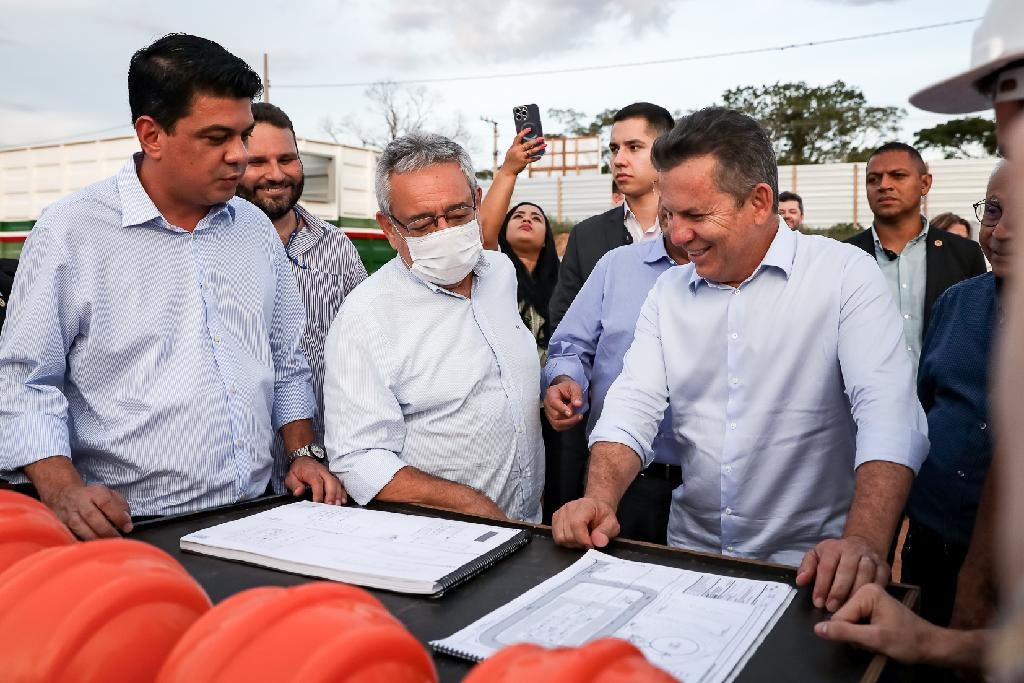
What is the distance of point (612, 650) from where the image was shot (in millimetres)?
694

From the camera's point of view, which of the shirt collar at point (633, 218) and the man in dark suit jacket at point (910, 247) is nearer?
the shirt collar at point (633, 218)

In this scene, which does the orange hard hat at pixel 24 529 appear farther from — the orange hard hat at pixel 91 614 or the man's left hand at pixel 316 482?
the man's left hand at pixel 316 482

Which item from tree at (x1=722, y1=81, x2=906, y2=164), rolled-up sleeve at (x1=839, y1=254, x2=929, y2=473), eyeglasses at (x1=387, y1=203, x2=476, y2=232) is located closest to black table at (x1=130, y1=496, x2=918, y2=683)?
rolled-up sleeve at (x1=839, y1=254, x2=929, y2=473)

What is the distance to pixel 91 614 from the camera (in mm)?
841

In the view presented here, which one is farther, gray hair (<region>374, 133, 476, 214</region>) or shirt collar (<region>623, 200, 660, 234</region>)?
shirt collar (<region>623, 200, 660, 234</region>)

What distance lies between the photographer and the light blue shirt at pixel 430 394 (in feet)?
6.97

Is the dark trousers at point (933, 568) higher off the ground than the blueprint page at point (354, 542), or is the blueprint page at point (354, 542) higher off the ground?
the blueprint page at point (354, 542)

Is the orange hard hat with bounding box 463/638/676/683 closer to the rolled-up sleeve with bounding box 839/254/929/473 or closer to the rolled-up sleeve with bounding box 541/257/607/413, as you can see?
the rolled-up sleeve with bounding box 839/254/929/473

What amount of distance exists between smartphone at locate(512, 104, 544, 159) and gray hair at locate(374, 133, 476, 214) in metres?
1.34

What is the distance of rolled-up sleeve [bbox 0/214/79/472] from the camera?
182 cm

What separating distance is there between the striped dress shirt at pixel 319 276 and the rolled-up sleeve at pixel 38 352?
123cm

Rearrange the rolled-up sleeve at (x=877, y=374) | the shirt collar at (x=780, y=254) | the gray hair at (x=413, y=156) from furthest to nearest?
1. the gray hair at (x=413, y=156)
2. the shirt collar at (x=780, y=254)
3. the rolled-up sleeve at (x=877, y=374)

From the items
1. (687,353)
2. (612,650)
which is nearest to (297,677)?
(612,650)

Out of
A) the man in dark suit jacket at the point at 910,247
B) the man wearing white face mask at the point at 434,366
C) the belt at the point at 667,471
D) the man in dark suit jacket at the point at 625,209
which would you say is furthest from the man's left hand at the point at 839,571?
the man in dark suit jacket at the point at 910,247
